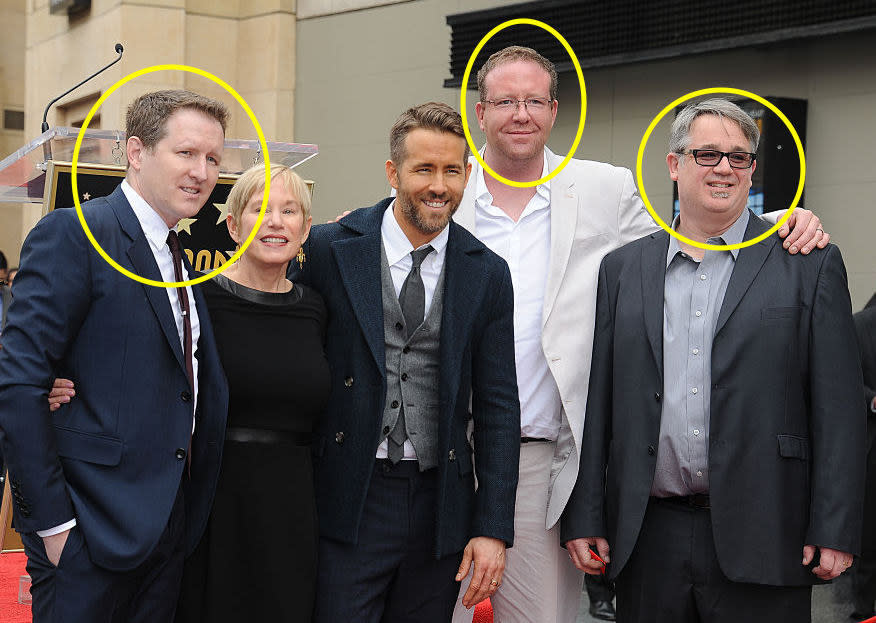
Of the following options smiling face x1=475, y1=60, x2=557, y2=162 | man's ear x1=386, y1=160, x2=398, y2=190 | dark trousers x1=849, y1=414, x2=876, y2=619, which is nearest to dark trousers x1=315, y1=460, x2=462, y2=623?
man's ear x1=386, y1=160, x2=398, y2=190

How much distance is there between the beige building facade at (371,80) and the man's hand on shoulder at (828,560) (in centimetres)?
484

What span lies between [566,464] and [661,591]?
0.48 metres

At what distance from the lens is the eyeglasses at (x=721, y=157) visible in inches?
134

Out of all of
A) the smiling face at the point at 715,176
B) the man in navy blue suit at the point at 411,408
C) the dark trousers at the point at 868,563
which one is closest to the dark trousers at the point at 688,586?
the man in navy blue suit at the point at 411,408

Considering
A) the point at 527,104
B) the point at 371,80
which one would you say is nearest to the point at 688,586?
the point at 527,104

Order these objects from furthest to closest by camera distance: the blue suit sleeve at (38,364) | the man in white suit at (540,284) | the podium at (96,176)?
the podium at (96,176)
the man in white suit at (540,284)
the blue suit sleeve at (38,364)

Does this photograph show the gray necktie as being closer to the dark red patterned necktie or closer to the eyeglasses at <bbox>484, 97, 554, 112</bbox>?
the dark red patterned necktie

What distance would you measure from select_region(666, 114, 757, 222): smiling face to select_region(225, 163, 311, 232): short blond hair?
114 cm

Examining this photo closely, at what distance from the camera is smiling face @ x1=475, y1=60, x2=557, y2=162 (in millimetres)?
3781

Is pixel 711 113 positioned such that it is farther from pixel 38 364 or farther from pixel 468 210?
pixel 38 364

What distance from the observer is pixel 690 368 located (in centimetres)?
342

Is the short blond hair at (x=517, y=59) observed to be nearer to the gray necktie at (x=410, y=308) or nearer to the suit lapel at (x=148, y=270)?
the gray necktie at (x=410, y=308)

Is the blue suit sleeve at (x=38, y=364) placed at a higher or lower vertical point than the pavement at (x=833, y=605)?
higher

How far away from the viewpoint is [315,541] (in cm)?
315
